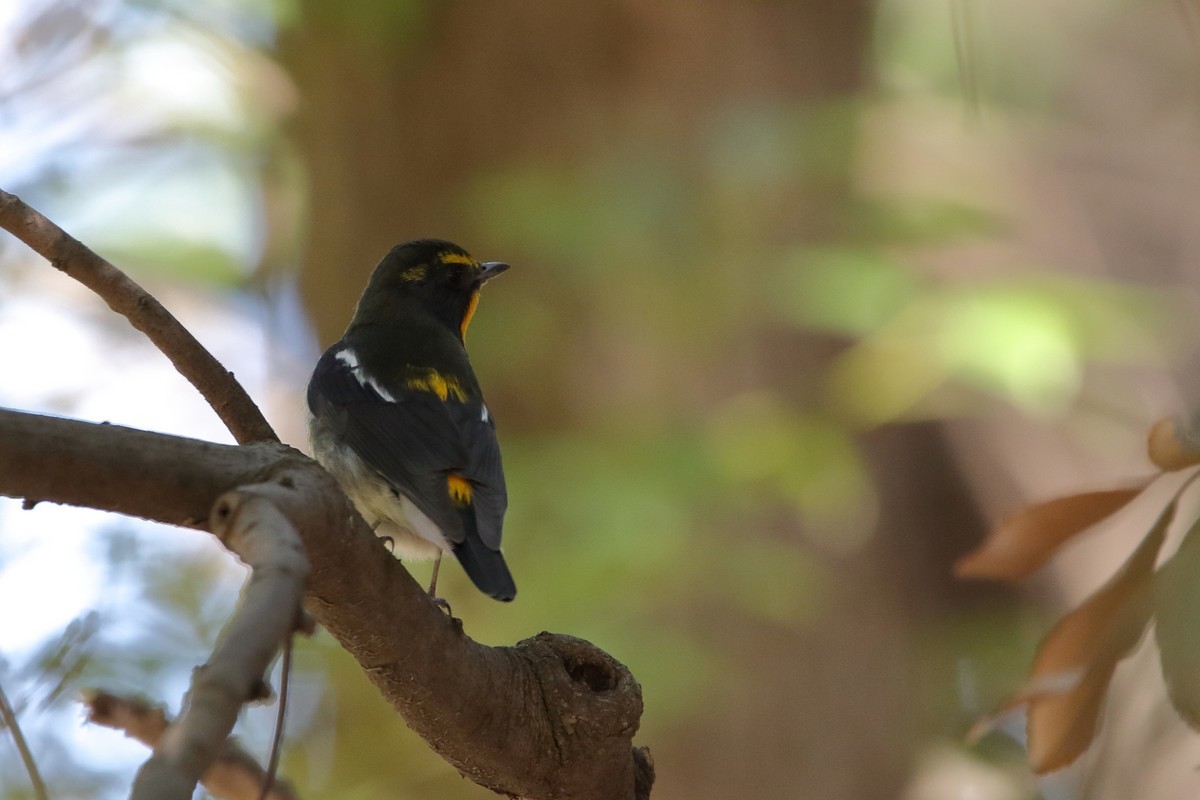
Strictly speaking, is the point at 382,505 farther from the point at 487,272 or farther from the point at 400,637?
the point at 487,272

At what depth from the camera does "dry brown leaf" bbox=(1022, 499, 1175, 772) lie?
141 centimetres

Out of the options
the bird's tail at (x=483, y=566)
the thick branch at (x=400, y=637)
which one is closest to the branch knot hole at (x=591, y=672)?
the thick branch at (x=400, y=637)

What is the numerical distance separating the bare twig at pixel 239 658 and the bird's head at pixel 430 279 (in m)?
2.44

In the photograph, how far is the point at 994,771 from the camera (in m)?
4.79

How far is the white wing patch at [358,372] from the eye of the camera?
307 cm

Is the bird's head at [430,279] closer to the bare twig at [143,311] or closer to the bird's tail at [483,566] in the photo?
the bird's tail at [483,566]

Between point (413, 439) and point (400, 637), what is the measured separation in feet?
3.28

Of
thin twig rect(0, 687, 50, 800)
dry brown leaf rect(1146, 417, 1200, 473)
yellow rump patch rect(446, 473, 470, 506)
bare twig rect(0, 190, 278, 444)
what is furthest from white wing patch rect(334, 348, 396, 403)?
dry brown leaf rect(1146, 417, 1200, 473)

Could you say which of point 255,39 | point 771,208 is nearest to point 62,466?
point 771,208

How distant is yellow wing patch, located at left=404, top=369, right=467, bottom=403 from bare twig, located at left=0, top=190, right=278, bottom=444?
89 centimetres

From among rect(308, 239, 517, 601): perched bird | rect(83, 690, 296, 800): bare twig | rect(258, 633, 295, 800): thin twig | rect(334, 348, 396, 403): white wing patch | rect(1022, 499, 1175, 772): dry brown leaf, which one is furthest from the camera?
rect(334, 348, 396, 403): white wing patch

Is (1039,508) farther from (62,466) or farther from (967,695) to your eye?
(967,695)

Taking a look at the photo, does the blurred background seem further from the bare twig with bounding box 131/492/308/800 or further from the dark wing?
the bare twig with bounding box 131/492/308/800

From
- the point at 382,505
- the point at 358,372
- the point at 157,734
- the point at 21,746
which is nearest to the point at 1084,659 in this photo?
the point at 21,746
